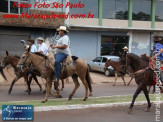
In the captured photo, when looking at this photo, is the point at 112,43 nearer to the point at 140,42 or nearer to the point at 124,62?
the point at 140,42

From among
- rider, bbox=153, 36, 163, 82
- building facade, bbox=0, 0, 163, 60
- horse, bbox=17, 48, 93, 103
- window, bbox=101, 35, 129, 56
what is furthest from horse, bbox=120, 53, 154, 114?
window, bbox=101, 35, 129, 56

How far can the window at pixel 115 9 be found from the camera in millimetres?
23531

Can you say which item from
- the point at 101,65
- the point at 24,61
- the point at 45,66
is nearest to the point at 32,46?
the point at 24,61

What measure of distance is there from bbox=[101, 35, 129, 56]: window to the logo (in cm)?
1748

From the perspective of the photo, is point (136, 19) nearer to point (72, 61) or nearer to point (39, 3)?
point (39, 3)

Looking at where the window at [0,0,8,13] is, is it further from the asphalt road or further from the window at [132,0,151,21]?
the asphalt road

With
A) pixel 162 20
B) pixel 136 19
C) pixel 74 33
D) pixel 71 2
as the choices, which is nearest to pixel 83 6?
pixel 71 2

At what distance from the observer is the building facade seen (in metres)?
19.4

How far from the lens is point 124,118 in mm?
7141

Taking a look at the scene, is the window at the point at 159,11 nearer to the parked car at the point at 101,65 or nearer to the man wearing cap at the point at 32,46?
the parked car at the point at 101,65

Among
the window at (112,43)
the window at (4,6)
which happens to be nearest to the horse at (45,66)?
the window at (4,6)

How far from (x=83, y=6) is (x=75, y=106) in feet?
51.6

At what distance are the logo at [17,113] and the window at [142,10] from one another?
20.3m

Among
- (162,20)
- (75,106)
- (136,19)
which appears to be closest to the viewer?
(75,106)
